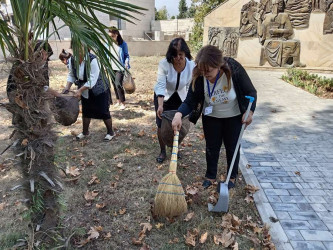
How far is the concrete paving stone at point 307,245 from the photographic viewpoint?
251cm

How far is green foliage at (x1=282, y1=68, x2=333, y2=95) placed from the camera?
28.3 feet

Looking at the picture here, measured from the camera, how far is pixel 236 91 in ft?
9.60

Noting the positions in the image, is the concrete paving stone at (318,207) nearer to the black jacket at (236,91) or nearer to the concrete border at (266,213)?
the concrete border at (266,213)

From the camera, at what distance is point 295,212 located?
9.86 ft

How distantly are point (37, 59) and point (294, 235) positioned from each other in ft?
8.67

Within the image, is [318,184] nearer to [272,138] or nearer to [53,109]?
[272,138]

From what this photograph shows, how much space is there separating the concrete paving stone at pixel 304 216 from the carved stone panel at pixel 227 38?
12.3 metres

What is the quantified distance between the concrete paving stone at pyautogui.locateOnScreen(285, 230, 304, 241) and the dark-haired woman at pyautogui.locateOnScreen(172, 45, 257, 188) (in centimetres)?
88

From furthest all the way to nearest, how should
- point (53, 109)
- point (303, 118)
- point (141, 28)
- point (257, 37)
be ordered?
point (141, 28), point (257, 37), point (303, 118), point (53, 109)

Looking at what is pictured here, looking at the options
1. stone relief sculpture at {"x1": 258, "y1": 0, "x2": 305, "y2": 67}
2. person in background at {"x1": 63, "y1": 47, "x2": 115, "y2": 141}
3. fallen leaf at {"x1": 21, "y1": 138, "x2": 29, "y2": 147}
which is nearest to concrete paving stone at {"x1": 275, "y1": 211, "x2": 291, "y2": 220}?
fallen leaf at {"x1": 21, "y1": 138, "x2": 29, "y2": 147}

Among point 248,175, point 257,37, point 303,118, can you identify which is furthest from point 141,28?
point 248,175

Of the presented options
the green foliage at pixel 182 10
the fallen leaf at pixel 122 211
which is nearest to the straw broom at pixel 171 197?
the fallen leaf at pixel 122 211

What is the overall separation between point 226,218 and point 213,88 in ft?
4.38

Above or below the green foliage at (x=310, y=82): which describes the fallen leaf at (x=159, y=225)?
below
